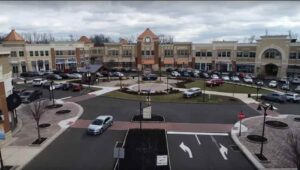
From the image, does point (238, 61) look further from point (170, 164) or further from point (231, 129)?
point (170, 164)

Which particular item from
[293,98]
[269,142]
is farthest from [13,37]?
[293,98]

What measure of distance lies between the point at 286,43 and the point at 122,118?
49.8m

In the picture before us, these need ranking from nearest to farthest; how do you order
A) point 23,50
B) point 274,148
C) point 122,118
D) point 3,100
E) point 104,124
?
point 274,148
point 3,100
point 104,124
point 122,118
point 23,50

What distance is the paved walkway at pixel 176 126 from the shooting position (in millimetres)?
24375

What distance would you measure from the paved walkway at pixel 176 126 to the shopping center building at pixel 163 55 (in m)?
42.4

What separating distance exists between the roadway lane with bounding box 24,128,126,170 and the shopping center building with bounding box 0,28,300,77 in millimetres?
48197

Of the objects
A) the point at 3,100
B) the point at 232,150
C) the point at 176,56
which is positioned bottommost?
the point at 232,150

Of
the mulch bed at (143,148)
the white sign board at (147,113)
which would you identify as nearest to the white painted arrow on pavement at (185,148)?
the mulch bed at (143,148)

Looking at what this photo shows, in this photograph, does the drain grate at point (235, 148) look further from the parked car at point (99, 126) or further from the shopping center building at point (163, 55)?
the shopping center building at point (163, 55)

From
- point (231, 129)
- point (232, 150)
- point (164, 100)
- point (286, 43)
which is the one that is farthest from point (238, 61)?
point (232, 150)

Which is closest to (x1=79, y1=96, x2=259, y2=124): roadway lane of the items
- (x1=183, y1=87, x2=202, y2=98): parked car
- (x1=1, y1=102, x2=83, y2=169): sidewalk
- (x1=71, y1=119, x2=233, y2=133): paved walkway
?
(x1=71, y1=119, x2=233, y2=133): paved walkway

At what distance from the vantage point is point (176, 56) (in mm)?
75000

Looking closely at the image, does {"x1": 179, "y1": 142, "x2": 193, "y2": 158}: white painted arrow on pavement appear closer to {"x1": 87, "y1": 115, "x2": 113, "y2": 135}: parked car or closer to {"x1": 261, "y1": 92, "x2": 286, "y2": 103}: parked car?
{"x1": 87, "y1": 115, "x2": 113, "y2": 135}: parked car

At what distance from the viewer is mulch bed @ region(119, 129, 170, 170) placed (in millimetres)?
16875
